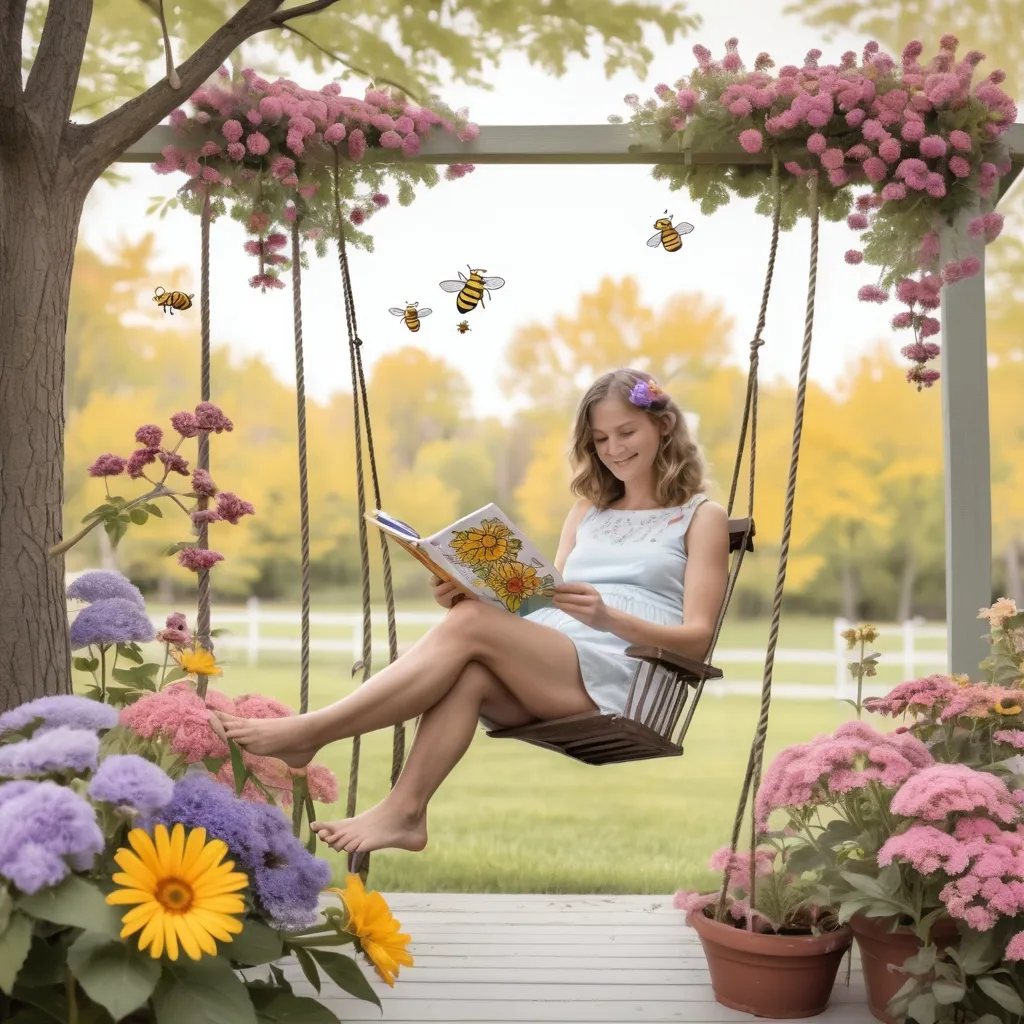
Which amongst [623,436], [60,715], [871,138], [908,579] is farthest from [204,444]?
[908,579]

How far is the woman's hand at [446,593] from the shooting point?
2.32 m

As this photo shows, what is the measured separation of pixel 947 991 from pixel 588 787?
725 centimetres

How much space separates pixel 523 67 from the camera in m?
8.48

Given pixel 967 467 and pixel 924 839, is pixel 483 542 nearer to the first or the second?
pixel 924 839

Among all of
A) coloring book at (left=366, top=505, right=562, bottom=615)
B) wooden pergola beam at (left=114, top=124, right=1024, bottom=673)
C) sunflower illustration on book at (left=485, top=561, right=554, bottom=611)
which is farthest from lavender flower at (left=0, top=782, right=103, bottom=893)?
wooden pergola beam at (left=114, top=124, right=1024, bottom=673)

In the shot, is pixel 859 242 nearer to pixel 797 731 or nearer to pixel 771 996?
pixel 771 996

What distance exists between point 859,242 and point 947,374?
1.28ft

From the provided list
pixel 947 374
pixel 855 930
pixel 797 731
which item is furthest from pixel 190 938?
pixel 797 731

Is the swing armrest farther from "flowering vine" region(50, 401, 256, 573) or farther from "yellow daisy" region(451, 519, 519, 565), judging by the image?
"flowering vine" region(50, 401, 256, 573)

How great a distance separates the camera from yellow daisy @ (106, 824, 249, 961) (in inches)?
56.5

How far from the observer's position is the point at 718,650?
9.27 meters

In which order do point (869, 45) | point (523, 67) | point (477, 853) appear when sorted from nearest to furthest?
point (869, 45)
point (477, 853)
point (523, 67)

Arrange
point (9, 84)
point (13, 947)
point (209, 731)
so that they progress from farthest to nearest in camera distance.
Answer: point (9, 84) < point (209, 731) < point (13, 947)

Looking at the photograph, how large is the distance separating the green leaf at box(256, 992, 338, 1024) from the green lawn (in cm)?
431
